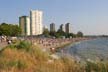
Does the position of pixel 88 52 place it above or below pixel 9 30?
below

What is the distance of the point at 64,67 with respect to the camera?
37.2 feet

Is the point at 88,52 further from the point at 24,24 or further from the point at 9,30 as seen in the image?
the point at 24,24

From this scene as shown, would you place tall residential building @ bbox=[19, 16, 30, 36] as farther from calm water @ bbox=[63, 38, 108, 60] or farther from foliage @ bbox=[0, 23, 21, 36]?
calm water @ bbox=[63, 38, 108, 60]

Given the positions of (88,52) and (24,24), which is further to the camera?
(24,24)

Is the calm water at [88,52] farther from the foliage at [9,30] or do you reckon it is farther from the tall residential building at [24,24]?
the tall residential building at [24,24]

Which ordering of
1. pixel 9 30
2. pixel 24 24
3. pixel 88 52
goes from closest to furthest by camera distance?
pixel 88 52 → pixel 9 30 → pixel 24 24

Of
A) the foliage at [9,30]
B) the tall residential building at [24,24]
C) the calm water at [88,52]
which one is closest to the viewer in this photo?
the calm water at [88,52]

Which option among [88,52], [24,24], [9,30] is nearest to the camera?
[88,52]

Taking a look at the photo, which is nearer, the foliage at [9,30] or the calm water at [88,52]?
the calm water at [88,52]

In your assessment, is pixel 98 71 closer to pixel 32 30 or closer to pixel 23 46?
pixel 23 46

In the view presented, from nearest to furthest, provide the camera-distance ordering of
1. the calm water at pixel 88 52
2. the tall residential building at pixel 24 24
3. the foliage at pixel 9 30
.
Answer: the calm water at pixel 88 52 < the foliage at pixel 9 30 < the tall residential building at pixel 24 24

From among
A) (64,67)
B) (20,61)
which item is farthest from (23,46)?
(64,67)

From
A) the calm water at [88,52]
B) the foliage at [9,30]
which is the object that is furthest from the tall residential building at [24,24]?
the calm water at [88,52]

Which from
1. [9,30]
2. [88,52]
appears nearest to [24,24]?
[9,30]
